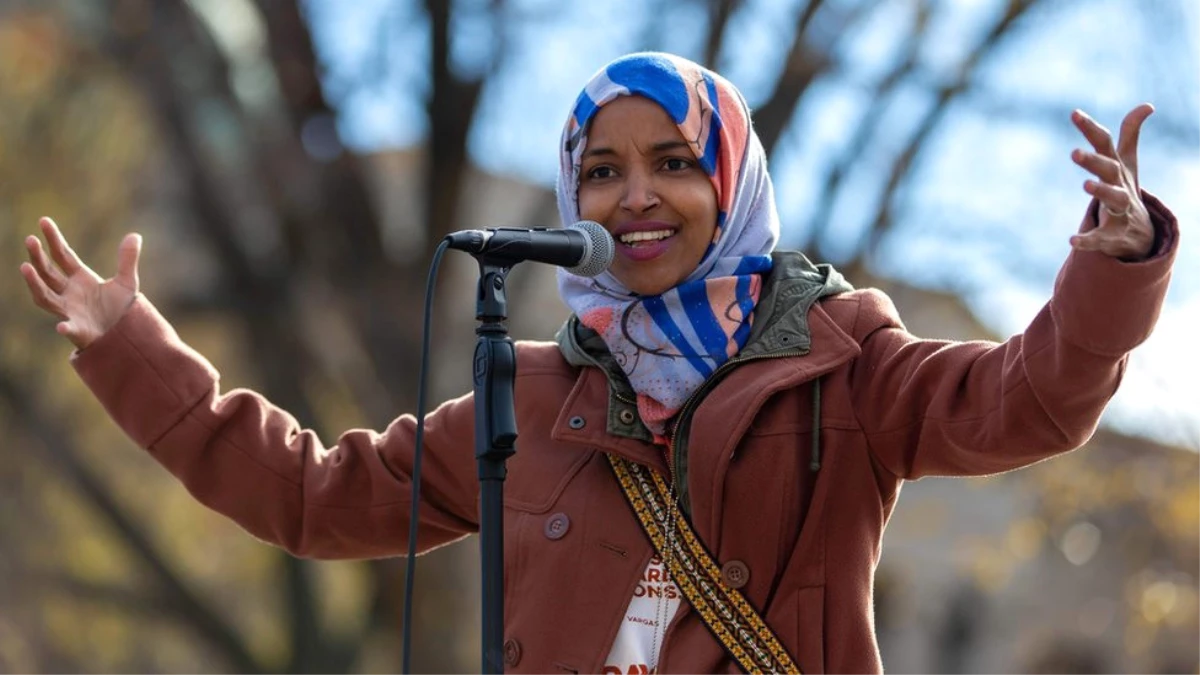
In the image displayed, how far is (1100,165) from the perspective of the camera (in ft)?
8.86

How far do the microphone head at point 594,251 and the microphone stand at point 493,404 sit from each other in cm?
15

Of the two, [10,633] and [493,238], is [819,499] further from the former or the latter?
[10,633]

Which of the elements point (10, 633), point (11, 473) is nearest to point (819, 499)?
point (11, 473)

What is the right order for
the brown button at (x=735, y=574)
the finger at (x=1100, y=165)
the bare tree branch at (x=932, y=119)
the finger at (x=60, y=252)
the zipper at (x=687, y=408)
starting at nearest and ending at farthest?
1. the finger at (x=1100, y=165)
2. the brown button at (x=735, y=574)
3. the zipper at (x=687, y=408)
4. the finger at (x=60, y=252)
5. the bare tree branch at (x=932, y=119)

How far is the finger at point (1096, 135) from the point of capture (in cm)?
273

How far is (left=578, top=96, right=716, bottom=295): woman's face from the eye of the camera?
3354 millimetres

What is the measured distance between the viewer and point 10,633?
17.3 m

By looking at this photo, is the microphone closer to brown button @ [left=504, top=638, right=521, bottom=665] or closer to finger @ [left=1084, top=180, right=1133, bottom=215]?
brown button @ [left=504, top=638, right=521, bottom=665]

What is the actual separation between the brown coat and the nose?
332 mm

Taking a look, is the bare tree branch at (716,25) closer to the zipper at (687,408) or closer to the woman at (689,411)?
the woman at (689,411)

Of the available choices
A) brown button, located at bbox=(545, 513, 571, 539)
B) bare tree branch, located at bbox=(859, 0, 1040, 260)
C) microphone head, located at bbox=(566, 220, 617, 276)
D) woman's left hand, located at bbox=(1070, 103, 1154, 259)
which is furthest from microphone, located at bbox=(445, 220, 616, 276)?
bare tree branch, located at bbox=(859, 0, 1040, 260)

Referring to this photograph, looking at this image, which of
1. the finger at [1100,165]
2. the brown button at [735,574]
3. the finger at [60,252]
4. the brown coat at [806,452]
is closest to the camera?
the finger at [1100,165]

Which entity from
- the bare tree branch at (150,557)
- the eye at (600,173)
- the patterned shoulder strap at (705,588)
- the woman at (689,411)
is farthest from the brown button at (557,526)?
the bare tree branch at (150,557)

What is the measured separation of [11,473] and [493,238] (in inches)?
527
